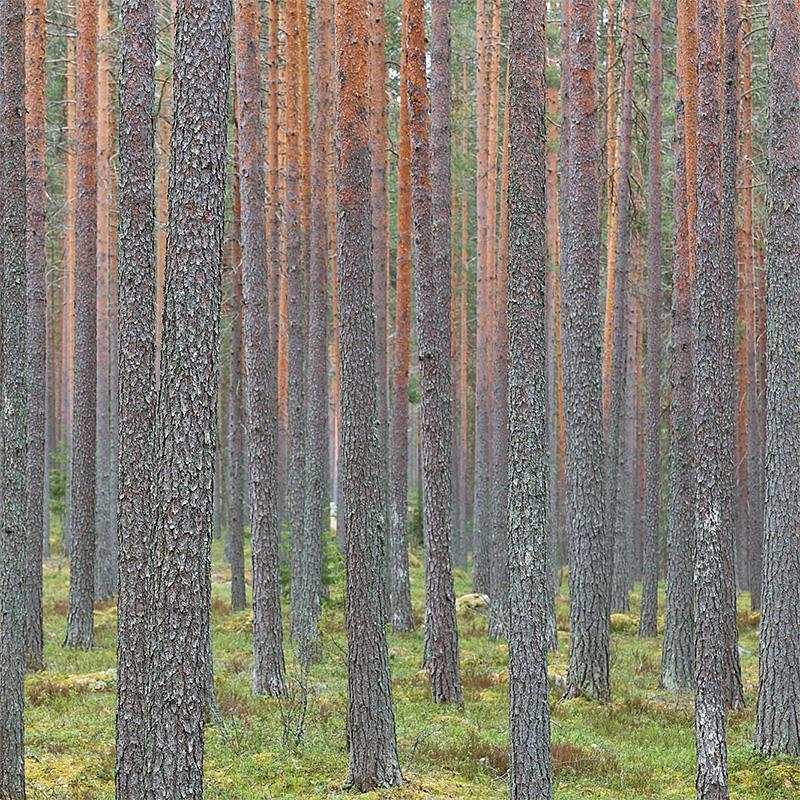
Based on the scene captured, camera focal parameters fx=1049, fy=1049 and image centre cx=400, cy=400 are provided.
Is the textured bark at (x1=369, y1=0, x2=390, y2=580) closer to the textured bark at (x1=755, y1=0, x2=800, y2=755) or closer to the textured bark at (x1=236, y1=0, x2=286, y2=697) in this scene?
the textured bark at (x1=236, y1=0, x2=286, y2=697)

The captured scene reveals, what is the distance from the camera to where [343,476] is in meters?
8.45

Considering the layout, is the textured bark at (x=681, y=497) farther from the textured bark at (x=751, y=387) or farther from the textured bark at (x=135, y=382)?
the textured bark at (x=751, y=387)

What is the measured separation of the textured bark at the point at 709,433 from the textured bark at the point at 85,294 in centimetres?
831

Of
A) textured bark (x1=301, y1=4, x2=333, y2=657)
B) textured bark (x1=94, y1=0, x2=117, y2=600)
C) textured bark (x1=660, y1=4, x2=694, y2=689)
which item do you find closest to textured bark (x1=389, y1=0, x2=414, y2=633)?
textured bark (x1=301, y1=4, x2=333, y2=657)

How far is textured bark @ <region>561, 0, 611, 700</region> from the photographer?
1203 centimetres

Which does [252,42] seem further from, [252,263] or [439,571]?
[439,571]

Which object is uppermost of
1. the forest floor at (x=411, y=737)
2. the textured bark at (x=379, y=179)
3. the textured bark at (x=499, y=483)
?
the textured bark at (x=379, y=179)

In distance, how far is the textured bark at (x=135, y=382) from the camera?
736cm

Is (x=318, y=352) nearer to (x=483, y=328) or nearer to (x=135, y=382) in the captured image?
(x=483, y=328)

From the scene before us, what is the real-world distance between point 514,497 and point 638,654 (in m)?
9.14

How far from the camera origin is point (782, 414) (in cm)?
971

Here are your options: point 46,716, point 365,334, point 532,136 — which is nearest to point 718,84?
point 532,136

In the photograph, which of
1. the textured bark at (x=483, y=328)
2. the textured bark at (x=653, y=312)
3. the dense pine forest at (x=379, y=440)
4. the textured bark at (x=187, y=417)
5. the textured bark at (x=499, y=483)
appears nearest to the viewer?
the textured bark at (x=187, y=417)

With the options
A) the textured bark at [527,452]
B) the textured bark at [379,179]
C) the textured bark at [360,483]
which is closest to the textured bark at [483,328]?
the textured bark at [379,179]
